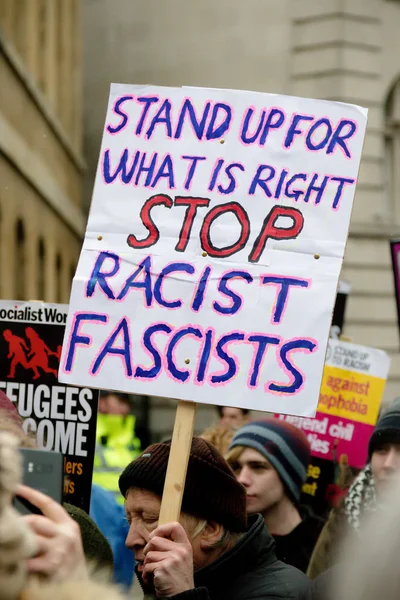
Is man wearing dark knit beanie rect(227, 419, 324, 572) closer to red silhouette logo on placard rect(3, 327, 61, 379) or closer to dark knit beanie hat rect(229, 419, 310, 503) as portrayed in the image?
dark knit beanie hat rect(229, 419, 310, 503)

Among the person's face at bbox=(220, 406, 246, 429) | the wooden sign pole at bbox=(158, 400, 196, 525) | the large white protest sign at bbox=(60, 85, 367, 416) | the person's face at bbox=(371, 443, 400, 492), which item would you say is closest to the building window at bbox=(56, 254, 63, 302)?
the person's face at bbox=(220, 406, 246, 429)

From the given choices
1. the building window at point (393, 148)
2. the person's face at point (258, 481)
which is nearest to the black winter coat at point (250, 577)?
the person's face at point (258, 481)

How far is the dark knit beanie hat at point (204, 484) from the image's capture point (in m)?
2.80

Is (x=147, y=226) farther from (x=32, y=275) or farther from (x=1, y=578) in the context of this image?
(x=32, y=275)

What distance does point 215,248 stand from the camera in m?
3.03

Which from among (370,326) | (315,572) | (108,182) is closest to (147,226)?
(108,182)

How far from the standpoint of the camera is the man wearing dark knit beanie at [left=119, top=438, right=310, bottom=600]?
273 centimetres

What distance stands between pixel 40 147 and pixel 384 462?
31.5ft

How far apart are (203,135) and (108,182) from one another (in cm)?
28

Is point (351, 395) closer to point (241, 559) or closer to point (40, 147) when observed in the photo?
point (241, 559)

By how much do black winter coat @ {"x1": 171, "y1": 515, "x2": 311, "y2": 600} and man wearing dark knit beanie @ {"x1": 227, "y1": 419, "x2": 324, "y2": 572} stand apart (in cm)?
121

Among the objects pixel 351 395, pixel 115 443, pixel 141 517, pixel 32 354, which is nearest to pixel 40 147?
pixel 115 443

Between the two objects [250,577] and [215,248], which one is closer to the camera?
[250,577]

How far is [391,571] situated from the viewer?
160 cm
